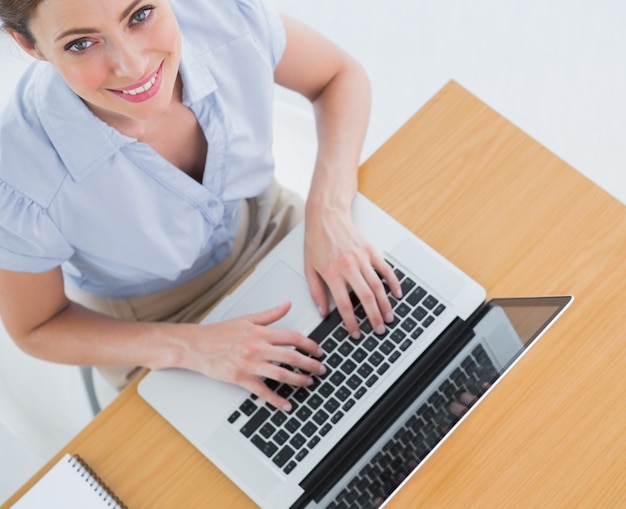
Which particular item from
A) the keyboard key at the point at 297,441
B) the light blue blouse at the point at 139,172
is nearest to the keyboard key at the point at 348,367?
the keyboard key at the point at 297,441

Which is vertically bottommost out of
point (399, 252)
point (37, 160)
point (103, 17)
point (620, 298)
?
point (37, 160)

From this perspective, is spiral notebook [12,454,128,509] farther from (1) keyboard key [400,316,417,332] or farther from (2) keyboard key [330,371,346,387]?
(1) keyboard key [400,316,417,332]

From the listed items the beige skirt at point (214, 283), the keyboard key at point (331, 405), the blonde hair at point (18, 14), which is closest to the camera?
the blonde hair at point (18, 14)

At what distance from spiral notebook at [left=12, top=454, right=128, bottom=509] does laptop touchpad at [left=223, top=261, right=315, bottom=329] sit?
28 cm

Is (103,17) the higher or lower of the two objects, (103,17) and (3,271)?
the higher

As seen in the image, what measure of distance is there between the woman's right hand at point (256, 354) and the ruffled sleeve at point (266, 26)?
36 cm

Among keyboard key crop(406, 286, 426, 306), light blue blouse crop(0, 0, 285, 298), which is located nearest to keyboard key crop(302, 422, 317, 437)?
keyboard key crop(406, 286, 426, 306)

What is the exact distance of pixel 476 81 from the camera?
2.26 m

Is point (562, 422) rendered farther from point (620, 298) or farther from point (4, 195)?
point (4, 195)

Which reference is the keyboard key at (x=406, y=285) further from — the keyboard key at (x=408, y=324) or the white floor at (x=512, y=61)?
the white floor at (x=512, y=61)

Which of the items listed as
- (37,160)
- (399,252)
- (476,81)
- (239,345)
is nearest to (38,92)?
(37,160)

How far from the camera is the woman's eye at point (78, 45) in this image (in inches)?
35.6

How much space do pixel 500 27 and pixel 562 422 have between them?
148 cm

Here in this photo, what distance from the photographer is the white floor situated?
7.18 ft
